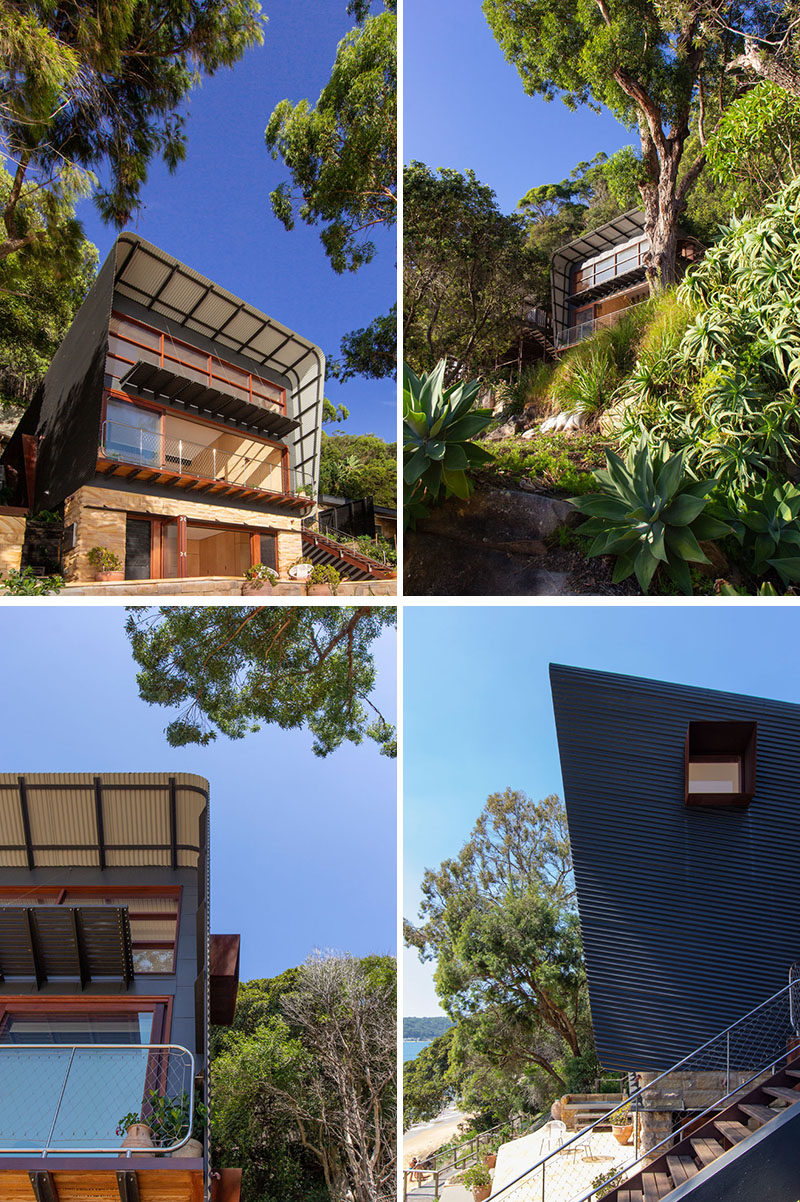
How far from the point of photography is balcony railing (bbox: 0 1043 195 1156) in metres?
4.21

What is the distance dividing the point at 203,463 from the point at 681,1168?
266 inches

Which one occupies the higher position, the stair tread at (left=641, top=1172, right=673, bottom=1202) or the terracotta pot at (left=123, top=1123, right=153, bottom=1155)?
the terracotta pot at (left=123, top=1123, right=153, bottom=1155)

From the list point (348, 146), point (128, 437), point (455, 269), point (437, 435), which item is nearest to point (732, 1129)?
point (437, 435)

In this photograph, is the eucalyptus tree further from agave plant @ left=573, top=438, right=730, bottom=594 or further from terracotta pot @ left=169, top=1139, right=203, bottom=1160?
terracotta pot @ left=169, top=1139, right=203, bottom=1160

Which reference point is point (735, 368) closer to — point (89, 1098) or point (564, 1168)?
point (89, 1098)

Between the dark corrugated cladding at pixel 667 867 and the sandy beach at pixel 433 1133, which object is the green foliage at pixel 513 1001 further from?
the dark corrugated cladding at pixel 667 867

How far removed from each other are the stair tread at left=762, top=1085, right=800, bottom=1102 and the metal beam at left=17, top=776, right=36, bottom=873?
617 centimetres

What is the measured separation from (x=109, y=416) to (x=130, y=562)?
72.7 inches

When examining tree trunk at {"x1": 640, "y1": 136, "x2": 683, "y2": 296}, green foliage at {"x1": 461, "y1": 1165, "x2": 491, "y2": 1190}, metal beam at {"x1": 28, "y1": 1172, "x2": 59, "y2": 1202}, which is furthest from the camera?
green foliage at {"x1": 461, "y1": 1165, "x2": 491, "y2": 1190}

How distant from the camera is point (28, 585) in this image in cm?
449

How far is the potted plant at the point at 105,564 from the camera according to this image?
5.09 meters

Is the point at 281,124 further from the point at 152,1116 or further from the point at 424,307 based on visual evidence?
the point at 152,1116

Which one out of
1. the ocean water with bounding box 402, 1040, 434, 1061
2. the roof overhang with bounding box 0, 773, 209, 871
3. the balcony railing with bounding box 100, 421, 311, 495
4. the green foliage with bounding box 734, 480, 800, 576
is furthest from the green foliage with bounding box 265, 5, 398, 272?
the ocean water with bounding box 402, 1040, 434, 1061

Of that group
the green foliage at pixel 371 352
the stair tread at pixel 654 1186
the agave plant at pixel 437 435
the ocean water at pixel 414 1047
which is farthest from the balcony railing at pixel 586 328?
the ocean water at pixel 414 1047
